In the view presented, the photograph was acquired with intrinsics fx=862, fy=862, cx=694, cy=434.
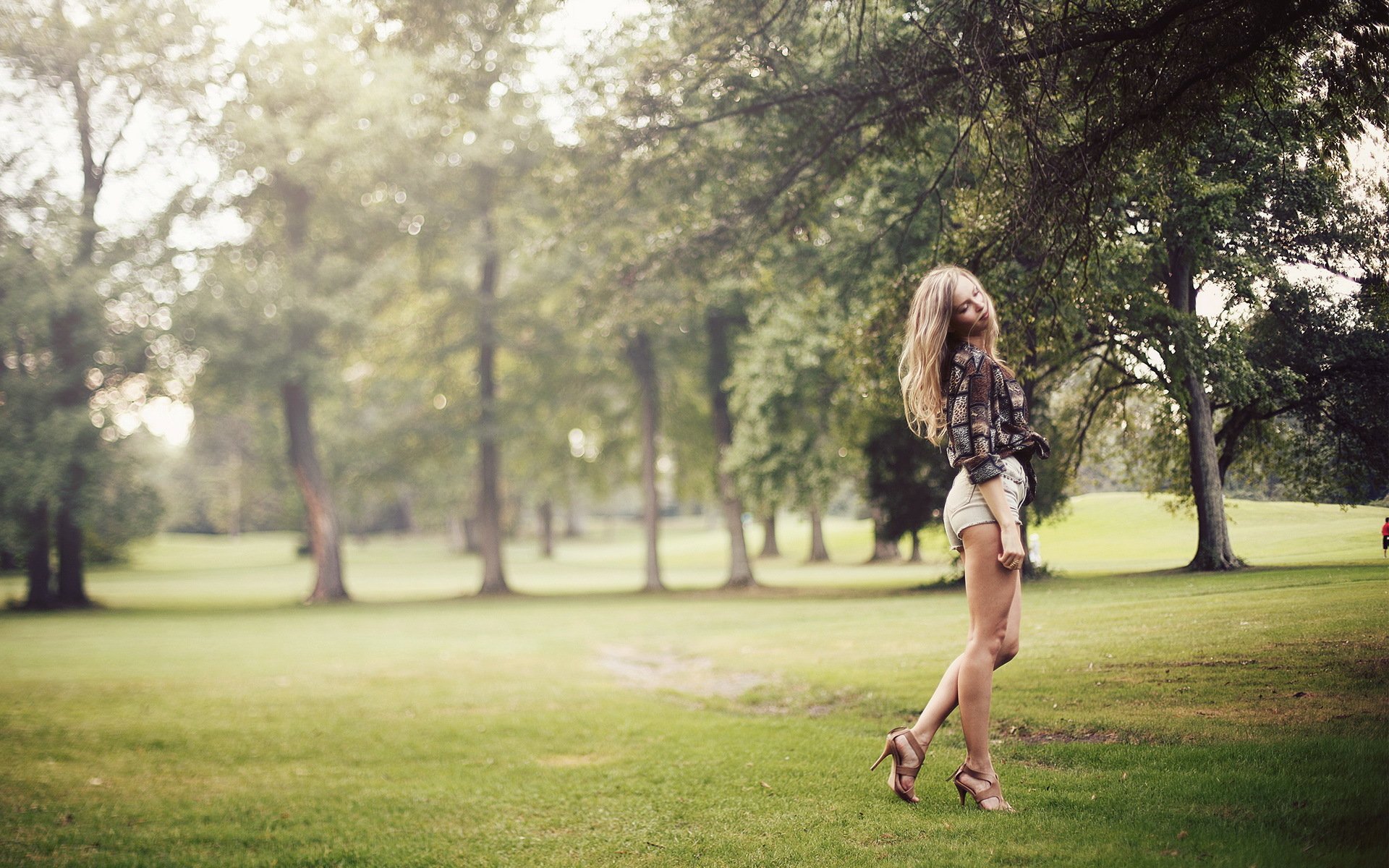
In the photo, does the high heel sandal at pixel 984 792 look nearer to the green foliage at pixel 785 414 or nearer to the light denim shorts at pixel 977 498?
the light denim shorts at pixel 977 498

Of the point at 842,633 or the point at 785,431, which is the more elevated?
the point at 785,431

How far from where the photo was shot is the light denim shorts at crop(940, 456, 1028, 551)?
4.04m

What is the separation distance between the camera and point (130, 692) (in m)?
12.3

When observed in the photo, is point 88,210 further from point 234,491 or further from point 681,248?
point 234,491

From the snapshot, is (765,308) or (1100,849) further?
(765,308)

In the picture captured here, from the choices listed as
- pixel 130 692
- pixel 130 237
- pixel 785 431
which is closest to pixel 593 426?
pixel 785 431

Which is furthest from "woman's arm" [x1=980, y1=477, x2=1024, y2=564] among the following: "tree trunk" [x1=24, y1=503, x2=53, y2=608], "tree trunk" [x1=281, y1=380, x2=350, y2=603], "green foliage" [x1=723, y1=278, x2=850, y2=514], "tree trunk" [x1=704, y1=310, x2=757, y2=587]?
"tree trunk" [x1=281, y1=380, x2=350, y2=603]

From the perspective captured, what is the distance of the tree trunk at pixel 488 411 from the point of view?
28.5 meters

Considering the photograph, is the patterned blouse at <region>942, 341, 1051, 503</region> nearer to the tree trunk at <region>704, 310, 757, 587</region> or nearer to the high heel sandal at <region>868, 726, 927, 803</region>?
the high heel sandal at <region>868, 726, 927, 803</region>

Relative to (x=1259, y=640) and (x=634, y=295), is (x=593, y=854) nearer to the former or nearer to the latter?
(x=1259, y=640)

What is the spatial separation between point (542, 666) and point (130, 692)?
19.0 ft

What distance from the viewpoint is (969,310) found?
4258 millimetres

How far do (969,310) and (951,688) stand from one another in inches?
74.9

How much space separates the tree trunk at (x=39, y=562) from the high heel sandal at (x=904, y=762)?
23848 millimetres
